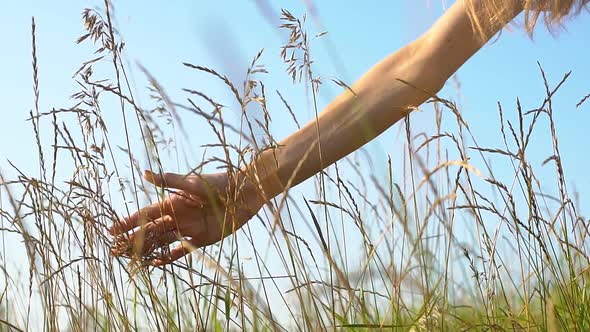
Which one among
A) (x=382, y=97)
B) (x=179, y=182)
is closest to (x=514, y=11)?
(x=382, y=97)

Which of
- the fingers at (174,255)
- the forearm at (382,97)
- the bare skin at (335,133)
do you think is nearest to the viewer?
the fingers at (174,255)

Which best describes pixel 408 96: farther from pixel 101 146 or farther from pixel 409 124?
pixel 101 146

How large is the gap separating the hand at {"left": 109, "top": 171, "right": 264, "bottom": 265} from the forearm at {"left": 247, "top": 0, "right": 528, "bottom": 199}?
0.16 m

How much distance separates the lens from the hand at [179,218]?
168 cm

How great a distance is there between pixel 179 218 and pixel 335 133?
48cm

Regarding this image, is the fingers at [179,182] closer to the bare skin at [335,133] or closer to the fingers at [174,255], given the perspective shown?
the bare skin at [335,133]

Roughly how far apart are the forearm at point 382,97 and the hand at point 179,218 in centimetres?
16

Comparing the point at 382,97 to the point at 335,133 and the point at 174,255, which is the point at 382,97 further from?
the point at 174,255

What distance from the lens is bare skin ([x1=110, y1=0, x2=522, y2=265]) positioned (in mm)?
1761

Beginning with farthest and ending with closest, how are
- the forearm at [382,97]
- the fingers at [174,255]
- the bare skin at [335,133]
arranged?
the forearm at [382,97] < the bare skin at [335,133] < the fingers at [174,255]

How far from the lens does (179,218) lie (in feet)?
6.11

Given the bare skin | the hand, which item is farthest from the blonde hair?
the hand

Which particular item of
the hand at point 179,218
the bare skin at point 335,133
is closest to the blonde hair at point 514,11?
the bare skin at point 335,133

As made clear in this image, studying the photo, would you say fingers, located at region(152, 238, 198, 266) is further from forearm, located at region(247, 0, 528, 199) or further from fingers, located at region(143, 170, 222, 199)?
forearm, located at region(247, 0, 528, 199)
